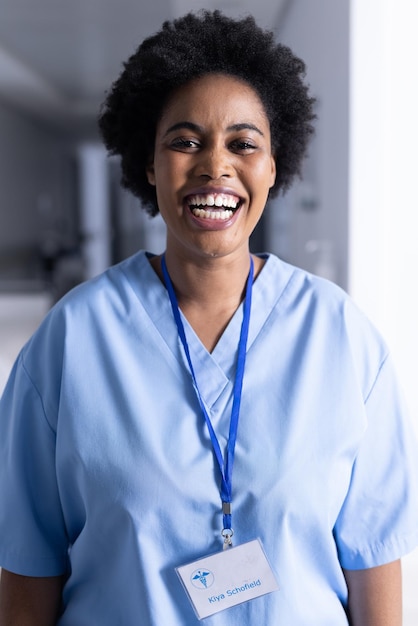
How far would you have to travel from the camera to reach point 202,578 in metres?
0.88

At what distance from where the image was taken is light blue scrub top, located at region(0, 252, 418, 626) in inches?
35.0

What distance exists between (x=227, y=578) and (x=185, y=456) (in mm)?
168

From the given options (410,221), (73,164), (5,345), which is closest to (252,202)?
(410,221)

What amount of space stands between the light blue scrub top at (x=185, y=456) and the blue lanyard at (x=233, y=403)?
0.4 inches

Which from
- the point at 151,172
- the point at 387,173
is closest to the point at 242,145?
the point at 151,172

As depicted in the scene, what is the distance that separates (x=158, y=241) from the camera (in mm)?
10805

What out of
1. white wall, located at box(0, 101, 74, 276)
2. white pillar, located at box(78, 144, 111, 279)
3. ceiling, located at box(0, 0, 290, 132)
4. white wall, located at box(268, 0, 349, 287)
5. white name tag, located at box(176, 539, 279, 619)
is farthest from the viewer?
white pillar, located at box(78, 144, 111, 279)

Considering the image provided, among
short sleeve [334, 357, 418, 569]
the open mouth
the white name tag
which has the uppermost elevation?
the open mouth

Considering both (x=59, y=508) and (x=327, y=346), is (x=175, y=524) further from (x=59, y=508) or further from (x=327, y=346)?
(x=327, y=346)

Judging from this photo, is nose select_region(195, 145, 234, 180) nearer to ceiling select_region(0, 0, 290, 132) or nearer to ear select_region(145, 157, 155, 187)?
ear select_region(145, 157, 155, 187)

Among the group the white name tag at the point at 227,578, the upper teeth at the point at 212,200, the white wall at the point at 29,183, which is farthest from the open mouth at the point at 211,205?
the white wall at the point at 29,183

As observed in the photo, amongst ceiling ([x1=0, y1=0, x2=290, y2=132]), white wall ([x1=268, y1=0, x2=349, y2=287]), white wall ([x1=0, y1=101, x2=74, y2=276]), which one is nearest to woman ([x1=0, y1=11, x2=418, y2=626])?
white wall ([x1=268, y1=0, x2=349, y2=287])

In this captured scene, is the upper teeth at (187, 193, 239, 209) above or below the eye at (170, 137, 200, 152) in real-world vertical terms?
below

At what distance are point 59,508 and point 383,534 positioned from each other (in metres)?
0.47
